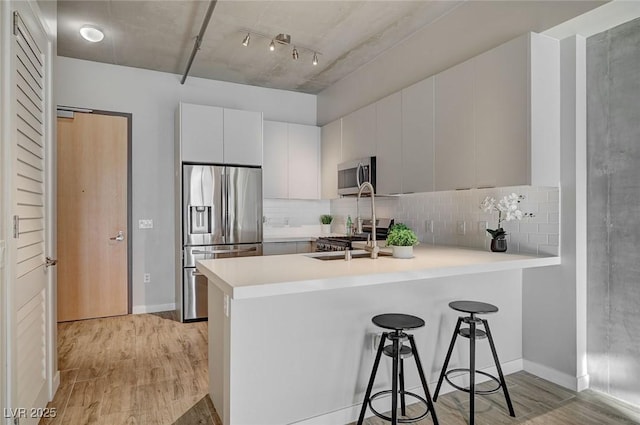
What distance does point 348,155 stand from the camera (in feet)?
14.4

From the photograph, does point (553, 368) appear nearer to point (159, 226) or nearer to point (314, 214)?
point (314, 214)

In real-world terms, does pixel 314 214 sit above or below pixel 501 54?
below

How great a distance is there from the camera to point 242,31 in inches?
137

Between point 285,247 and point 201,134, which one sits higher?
point 201,134

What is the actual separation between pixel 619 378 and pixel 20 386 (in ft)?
11.2

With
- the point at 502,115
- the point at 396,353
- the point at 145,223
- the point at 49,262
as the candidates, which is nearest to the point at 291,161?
the point at 145,223

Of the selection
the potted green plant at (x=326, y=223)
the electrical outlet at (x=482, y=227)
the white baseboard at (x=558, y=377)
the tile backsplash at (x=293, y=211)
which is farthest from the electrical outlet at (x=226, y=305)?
the potted green plant at (x=326, y=223)

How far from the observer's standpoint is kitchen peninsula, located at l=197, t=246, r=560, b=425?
Result: 5.96ft

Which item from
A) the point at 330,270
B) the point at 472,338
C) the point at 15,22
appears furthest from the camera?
the point at 472,338

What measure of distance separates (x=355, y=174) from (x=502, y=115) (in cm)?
183

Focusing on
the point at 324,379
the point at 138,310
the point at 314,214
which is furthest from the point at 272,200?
the point at 324,379

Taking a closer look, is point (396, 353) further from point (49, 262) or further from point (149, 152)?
point (149, 152)

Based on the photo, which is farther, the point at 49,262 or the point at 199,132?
the point at 199,132

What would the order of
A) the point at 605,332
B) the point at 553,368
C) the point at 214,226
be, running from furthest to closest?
the point at 214,226 → the point at 553,368 → the point at 605,332
